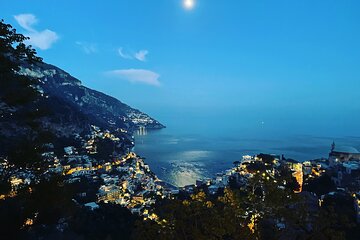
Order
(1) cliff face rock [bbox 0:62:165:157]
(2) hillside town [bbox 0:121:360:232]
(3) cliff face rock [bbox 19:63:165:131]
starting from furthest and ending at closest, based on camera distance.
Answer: (3) cliff face rock [bbox 19:63:165:131]
(2) hillside town [bbox 0:121:360:232]
(1) cliff face rock [bbox 0:62:165:157]

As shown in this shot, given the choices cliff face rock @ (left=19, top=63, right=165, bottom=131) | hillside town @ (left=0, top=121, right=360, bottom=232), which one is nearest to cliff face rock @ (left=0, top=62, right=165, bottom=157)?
cliff face rock @ (left=19, top=63, right=165, bottom=131)

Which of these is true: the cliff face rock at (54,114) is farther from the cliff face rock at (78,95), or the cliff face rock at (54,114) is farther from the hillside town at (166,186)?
the hillside town at (166,186)

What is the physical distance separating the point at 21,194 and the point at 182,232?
4969mm

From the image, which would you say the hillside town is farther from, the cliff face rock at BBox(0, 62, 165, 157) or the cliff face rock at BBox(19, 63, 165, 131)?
the cliff face rock at BBox(19, 63, 165, 131)

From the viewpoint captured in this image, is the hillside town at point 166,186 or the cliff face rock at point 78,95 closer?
the hillside town at point 166,186

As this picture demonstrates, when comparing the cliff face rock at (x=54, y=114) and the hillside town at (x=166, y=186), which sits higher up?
the cliff face rock at (x=54, y=114)

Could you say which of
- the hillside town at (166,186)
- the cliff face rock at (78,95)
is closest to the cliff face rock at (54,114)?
→ the cliff face rock at (78,95)

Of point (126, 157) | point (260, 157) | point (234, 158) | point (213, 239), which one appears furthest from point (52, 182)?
point (234, 158)

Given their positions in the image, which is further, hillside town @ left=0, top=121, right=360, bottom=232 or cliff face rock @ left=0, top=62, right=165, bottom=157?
hillside town @ left=0, top=121, right=360, bottom=232

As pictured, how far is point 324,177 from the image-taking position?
2958 cm

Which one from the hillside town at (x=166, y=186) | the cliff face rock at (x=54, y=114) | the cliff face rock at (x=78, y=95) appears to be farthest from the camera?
the cliff face rock at (x=78, y=95)

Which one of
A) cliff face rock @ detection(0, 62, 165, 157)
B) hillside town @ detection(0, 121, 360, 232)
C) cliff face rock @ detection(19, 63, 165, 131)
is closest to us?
cliff face rock @ detection(0, 62, 165, 157)

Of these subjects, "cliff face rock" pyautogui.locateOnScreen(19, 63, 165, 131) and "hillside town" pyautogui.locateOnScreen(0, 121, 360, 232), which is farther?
"cliff face rock" pyautogui.locateOnScreen(19, 63, 165, 131)

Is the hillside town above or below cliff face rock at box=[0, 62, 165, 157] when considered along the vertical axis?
below
